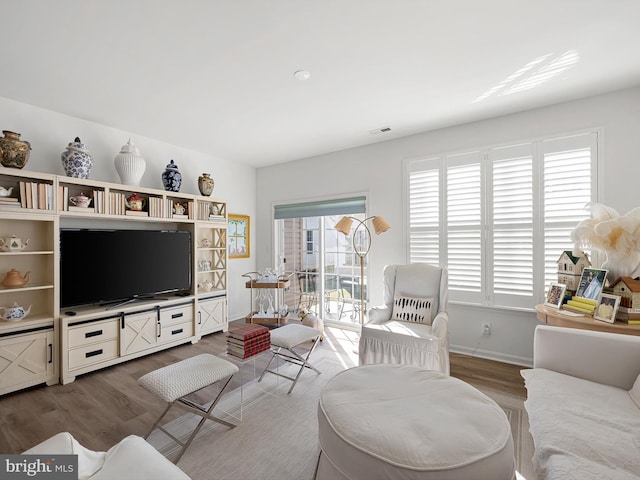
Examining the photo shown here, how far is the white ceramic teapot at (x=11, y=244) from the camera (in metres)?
2.53

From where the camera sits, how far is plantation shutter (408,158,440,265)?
3482 millimetres

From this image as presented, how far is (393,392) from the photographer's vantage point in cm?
153

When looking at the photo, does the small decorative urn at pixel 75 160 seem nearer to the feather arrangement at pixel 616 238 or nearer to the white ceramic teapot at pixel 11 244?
the white ceramic teapot at pixel 11 244

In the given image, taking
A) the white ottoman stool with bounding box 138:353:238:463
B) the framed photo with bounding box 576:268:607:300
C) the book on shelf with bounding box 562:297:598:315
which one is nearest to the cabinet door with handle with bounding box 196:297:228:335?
the white ottoman stool with bounding box 138:353:238:463

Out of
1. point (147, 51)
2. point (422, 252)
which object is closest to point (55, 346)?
point (147, 51)

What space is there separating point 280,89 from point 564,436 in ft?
9.38

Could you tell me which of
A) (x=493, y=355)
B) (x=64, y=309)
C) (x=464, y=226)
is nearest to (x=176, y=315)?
(x=64, y=309)

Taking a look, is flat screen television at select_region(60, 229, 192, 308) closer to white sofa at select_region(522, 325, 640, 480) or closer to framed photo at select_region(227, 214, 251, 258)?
framed photo at select_region(227, 214, 251, 258)

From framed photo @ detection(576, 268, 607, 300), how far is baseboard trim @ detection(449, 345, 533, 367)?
1036 mm

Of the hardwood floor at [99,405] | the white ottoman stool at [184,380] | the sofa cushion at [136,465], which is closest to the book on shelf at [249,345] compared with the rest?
the white ottoman stool at [184,380]

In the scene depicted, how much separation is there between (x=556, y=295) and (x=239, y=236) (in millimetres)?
4163

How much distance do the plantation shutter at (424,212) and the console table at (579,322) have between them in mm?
1256

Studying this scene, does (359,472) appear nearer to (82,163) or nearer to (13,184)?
(82,163)

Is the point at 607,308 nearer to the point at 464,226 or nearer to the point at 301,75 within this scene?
the point at 464,226
